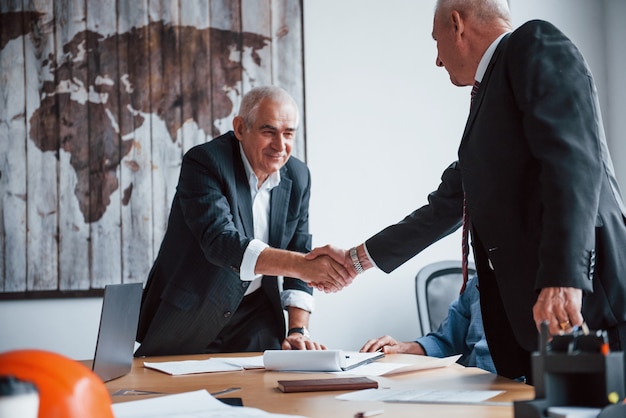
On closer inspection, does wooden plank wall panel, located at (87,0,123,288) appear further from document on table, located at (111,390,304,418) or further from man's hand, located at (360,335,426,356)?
document on table, located at (111,390,304,418)

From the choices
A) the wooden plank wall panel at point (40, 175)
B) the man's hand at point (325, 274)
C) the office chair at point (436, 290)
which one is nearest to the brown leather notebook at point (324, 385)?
the man's hand at point (325, 274)

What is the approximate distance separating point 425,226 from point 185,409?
1246mm

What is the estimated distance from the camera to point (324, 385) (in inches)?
57.7

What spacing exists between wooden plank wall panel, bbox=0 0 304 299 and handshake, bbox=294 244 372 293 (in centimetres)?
112

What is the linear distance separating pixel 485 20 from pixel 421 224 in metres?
0.68

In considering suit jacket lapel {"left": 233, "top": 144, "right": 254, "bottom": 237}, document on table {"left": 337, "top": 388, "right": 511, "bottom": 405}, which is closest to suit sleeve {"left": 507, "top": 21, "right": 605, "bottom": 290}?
document on table {"left": 337, "top": 388, "right": 511, "bottom": 405}

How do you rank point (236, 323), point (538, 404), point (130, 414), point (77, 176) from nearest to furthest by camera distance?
point (538, 404)
point (130, 414)
point (236, 323)
point (77, 176)

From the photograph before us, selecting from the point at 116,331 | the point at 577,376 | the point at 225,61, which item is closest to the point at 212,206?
the point at 116,331

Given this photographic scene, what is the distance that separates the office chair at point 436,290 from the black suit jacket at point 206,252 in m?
0.92

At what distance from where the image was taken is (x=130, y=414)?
1206 millimetres

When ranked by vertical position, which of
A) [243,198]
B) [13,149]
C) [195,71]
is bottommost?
[243,198]

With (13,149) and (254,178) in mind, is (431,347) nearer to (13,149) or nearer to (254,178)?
Answer: (254,178)

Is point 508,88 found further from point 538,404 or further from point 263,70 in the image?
point 263,70

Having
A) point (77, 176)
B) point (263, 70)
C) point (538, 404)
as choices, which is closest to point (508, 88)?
point (538, 404)
